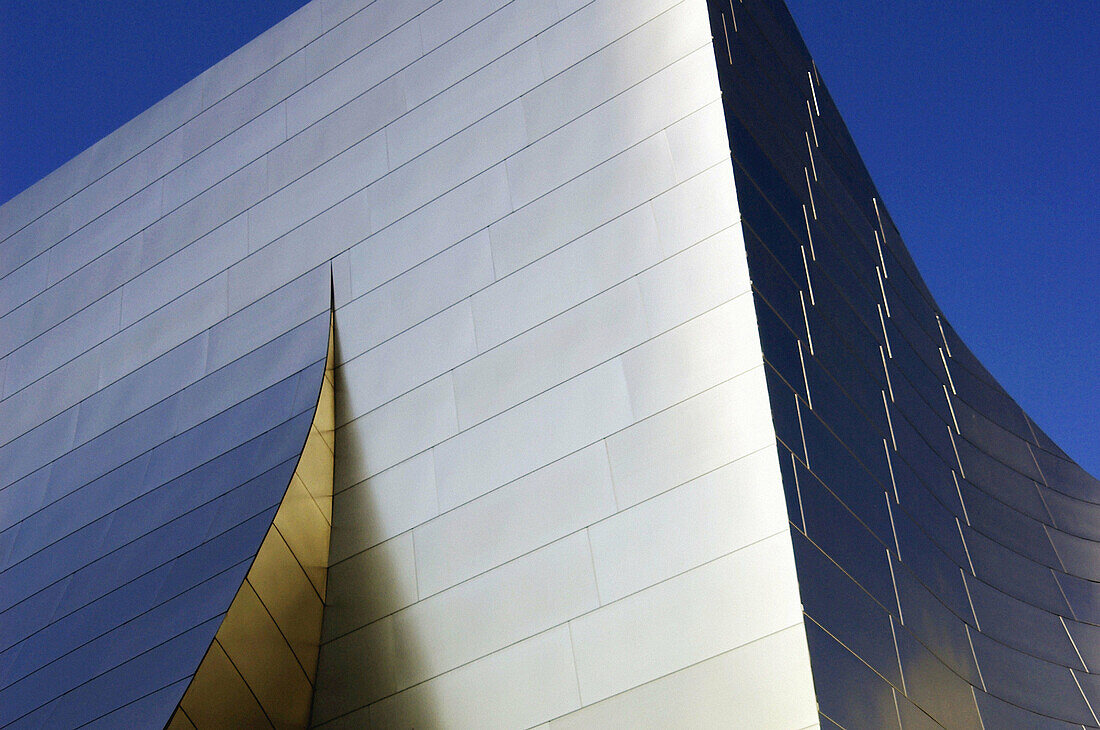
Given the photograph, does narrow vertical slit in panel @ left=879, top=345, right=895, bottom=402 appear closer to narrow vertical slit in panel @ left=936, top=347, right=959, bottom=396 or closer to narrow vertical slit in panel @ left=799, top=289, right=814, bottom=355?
narrow vertical slit in panel @ left=799, top=289, right=814, bottom=355

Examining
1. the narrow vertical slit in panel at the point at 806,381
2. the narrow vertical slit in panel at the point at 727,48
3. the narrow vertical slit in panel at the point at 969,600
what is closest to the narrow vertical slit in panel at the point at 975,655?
the narrow vertical slit in panel at the point at 969,600

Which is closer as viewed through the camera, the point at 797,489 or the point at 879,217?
the point at 797,489

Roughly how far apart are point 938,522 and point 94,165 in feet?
40.3

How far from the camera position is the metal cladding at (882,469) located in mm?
8453

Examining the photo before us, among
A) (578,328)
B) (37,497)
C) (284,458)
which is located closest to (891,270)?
(578,328)

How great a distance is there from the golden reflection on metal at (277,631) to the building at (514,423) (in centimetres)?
3

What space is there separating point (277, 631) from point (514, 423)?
269 centimetres

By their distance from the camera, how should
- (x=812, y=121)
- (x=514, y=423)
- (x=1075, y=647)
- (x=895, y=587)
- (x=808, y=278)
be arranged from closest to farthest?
(x=895, y=587)
(x=514, y=423)
(x=808, y=278)
(x=812, y=121)
(x=1075, y=647)

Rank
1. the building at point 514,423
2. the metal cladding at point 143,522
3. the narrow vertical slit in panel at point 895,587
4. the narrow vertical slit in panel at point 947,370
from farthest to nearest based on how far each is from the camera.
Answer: the narrow vertical slit in panel at point 947,370
the metal cladding at point 143,522
the narrow vertical slit in panel at point 895,587
the building at point 514,423

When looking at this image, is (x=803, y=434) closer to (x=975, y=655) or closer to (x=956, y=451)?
(x=975, y=655)

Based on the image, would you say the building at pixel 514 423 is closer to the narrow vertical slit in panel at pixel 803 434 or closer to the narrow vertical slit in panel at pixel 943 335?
the narrow vertical slit in panel at pixel 803 434

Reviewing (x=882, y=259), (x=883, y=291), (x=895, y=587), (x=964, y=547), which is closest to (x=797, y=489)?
(x=895, y=587)

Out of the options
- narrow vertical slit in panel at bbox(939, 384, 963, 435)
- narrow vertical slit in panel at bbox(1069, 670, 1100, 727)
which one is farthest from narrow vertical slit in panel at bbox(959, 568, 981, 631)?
narrow vertical slit in panel at bbox(939, 384, 963, 435)

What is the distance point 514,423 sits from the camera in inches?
384
